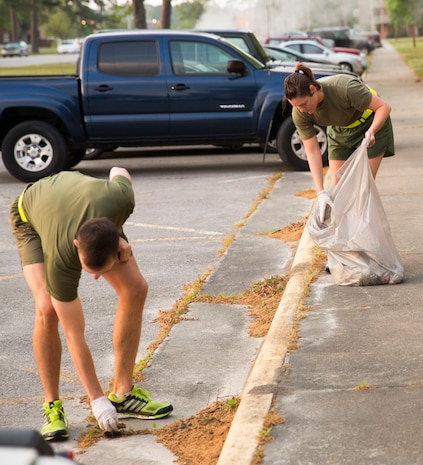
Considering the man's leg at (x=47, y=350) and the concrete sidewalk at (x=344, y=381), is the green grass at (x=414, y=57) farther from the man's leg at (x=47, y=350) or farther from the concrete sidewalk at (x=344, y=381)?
the man's leg at (x=47, y=350)

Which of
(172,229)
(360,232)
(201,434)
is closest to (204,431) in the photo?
(201,434)

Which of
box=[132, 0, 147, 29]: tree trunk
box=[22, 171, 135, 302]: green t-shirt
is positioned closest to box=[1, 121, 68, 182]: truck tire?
box=[22, 171, 135, 302]: green t-shirt

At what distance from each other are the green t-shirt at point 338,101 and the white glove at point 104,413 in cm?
283

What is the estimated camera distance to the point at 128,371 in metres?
4.81

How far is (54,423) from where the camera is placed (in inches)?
180

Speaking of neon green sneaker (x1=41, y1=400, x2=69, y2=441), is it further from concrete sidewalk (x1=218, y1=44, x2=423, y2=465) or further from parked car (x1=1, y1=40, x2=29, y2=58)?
parked car (x1=1, y1=40, x2=29, y2=58)

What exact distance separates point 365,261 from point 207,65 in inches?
296

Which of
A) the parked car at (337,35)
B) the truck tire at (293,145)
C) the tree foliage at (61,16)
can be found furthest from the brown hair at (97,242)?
the tree foliage at (61,16)

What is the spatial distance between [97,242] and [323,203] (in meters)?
2.94

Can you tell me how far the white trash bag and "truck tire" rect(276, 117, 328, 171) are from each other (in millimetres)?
6517

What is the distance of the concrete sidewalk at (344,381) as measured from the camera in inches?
156

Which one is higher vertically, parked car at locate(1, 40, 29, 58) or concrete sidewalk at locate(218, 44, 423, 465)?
concrete sidewalk at locate(218, 44, 423, 465)

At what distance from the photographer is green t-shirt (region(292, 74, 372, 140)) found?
256 inches

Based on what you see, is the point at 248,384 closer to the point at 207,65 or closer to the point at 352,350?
the point at 352,350
